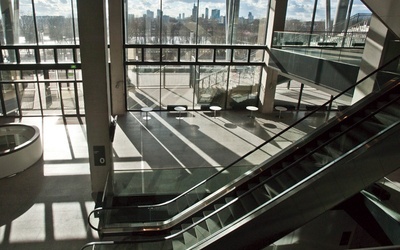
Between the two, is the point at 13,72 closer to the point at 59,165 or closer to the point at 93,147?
the point at 59,165

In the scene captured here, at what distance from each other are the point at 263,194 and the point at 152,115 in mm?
9590

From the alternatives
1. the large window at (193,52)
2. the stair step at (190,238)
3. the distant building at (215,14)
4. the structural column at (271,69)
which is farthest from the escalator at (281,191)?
the distant building at (215,14)

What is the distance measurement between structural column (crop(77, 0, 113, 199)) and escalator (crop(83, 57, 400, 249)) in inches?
70.8

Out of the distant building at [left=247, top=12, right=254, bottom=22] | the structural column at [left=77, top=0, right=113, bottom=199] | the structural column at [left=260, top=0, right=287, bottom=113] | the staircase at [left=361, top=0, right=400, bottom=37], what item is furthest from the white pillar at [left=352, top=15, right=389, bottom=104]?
the distant building at [left=247, top=12, right=254, bottom=22]

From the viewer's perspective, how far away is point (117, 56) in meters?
13.2

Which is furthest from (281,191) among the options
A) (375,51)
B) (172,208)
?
(375,51)

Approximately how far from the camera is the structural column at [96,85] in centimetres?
645

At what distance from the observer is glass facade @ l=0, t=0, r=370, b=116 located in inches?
488

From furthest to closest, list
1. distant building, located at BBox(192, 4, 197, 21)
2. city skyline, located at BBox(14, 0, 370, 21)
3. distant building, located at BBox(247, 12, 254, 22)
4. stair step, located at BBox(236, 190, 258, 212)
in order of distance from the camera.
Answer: distant building, located at BBox(247, 12, 254, 22), distant building, located at BBox(192, 4, 197, 21), city skyline, located at BBox(14, 0, 370, 21), stair step, located at BBox(236, 190, 258, 212)

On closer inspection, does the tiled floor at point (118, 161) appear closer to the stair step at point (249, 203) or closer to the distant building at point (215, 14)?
the stair step at point (249, 203)

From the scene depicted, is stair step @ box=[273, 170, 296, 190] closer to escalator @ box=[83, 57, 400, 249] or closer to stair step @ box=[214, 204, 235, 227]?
escalator @ box=[83, 57, 400, 249]

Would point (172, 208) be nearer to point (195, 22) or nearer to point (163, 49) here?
point (163, 49)

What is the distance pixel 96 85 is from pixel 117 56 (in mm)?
6828

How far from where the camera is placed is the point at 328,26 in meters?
14.9
